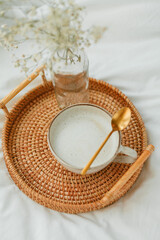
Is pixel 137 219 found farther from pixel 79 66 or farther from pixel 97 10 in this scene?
pixel 97 10

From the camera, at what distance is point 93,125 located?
562mm

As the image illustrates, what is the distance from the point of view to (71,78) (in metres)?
0.55

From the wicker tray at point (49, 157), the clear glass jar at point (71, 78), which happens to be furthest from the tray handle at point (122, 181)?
the clear glass jar at point (71, 78)

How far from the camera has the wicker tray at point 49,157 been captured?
53cm

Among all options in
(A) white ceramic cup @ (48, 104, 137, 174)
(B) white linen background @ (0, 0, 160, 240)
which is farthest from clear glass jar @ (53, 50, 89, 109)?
(B) white linen background @ (0, 0, 160, 240)

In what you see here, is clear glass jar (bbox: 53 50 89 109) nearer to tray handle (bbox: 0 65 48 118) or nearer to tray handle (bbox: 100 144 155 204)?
tray handle (bbox: 0 65 48 118)

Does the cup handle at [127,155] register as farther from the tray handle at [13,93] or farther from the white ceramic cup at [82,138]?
the tray handle at [13,93]

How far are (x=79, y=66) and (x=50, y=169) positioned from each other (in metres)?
0.24

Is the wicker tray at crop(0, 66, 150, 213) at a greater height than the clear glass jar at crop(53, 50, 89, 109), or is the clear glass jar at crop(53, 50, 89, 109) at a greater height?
the clear glass jar at crop(53, 50, 89, 109)

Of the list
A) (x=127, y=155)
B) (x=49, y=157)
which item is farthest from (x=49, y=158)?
(x=127, y=155)

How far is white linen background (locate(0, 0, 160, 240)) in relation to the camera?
20.9 inches

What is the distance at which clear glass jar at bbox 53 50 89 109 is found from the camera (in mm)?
507

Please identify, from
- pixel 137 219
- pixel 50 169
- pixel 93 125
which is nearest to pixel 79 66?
pixel 93 125

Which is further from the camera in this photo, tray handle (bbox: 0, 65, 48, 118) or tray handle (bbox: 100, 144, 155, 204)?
tray handle (bbox: 0, 65, 48, 118)
